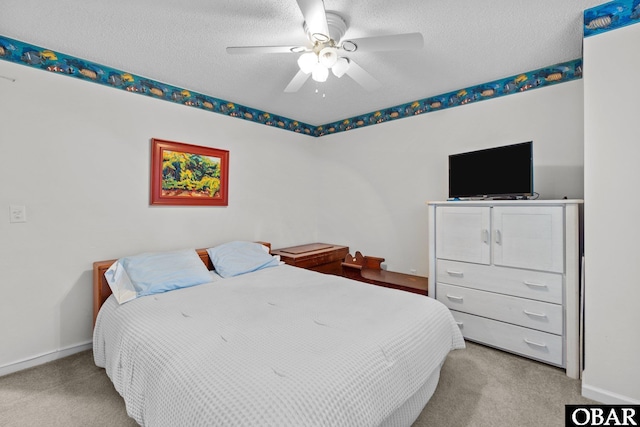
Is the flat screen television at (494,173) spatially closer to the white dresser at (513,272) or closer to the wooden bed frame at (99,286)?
the white dresser at (513,272)

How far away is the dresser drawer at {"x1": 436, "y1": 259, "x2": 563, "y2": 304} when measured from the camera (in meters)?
2.30

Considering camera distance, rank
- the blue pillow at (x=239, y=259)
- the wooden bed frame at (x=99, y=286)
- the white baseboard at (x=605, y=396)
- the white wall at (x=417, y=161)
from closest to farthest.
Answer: the white baseboard at (x=605, y=396), the wooden bed frame at (x=99, y=286), the white wall at (x=417, y=161), the blue pillow at (x=239, y=259)

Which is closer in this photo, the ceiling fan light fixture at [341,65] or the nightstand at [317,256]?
the ceiling fan light fixture at [341,65]

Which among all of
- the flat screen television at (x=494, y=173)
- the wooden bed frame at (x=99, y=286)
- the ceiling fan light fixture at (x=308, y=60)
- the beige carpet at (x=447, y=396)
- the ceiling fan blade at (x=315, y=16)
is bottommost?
the beige carpet at (x=447, y=396)

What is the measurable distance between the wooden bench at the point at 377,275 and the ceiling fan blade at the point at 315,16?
240 centimetres

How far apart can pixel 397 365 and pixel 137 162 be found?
2.81 metres

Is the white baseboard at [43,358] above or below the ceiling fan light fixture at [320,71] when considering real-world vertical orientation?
below

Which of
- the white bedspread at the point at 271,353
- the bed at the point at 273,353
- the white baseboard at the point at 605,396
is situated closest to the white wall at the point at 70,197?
the bed at the point at 273,353

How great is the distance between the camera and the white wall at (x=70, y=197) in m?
2.22

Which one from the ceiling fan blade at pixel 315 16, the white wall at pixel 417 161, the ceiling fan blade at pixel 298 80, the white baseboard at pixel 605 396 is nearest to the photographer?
the ceiling fan blade at pixel 315 16

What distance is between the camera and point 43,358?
2.36m

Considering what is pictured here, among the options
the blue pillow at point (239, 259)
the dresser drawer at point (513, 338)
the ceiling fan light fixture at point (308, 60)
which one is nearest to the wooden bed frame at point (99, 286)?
the blue pillow at point (239, 259)

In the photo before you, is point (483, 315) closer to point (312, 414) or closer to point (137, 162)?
point (312, 414)

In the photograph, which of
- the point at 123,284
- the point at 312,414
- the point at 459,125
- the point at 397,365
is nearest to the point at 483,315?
the point at 397,365
